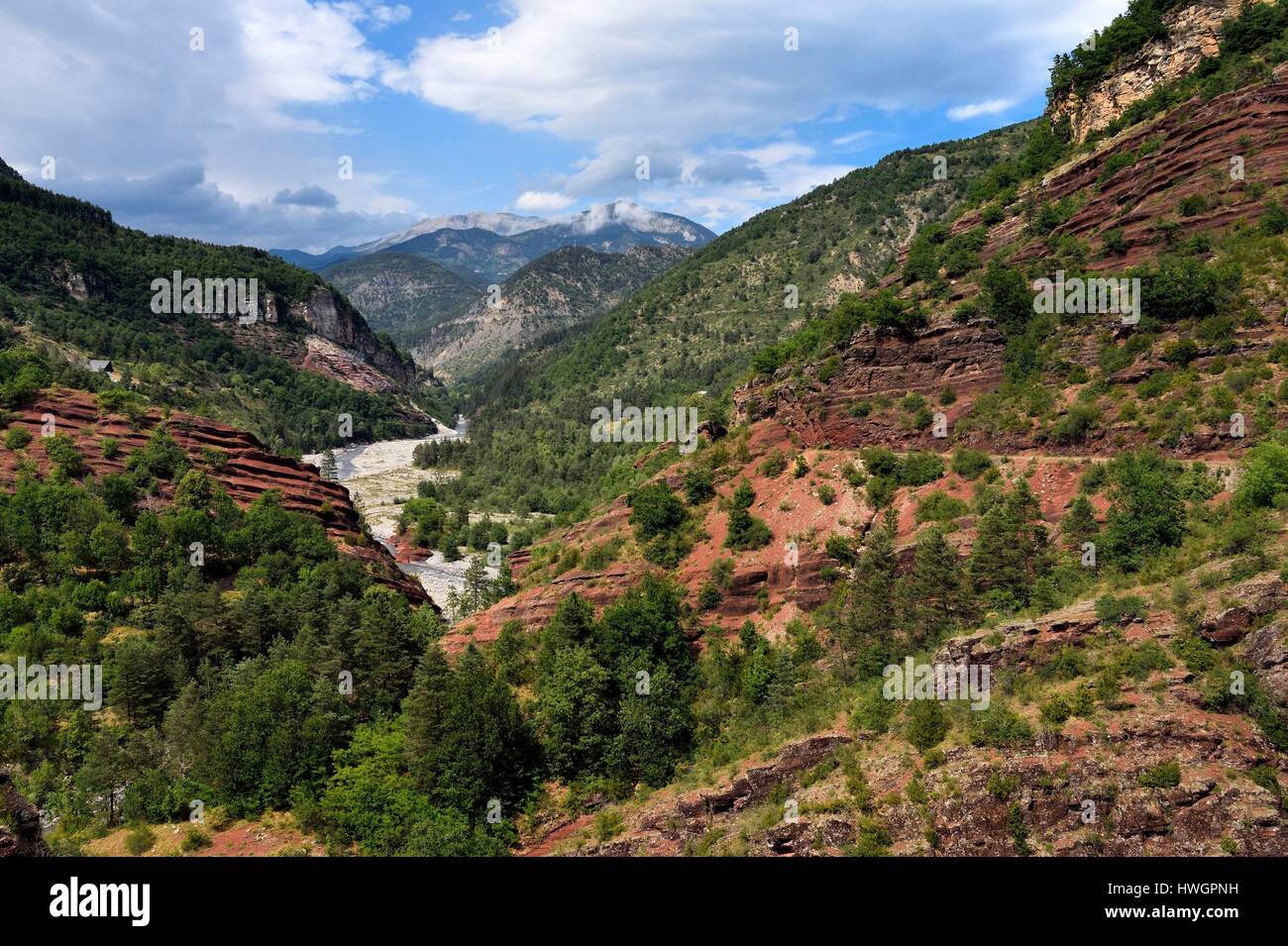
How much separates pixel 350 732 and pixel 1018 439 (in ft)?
131

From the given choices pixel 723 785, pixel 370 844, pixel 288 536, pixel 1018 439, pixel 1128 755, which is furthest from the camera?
pixel 288 536

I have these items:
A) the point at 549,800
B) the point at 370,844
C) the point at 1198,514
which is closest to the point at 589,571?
the point at 549,800

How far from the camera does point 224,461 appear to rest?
2766 inches

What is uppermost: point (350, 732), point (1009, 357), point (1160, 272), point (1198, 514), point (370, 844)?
point (1160, 272)

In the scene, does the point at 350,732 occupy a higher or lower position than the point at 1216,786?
lower

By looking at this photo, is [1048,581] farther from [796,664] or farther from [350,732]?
[350,732]

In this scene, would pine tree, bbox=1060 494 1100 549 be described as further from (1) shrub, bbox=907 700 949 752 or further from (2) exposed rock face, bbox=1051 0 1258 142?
(2) exposed rock face, bbox=1051 0 1258 142

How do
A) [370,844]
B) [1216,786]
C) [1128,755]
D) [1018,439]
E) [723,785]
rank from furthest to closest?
[1018,439] → [370,844] → [723,785] → [1128,755] → [1216,786]

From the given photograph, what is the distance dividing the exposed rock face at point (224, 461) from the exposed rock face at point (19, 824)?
43.8 metres

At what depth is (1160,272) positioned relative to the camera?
39.1 meters

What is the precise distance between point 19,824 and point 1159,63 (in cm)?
7138

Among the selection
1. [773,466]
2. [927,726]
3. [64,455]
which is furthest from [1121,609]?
[64,455]

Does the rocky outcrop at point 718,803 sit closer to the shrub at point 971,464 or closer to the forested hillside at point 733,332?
the shrub at point 971,464

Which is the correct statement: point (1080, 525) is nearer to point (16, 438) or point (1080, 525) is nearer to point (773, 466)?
point (773, 466)
